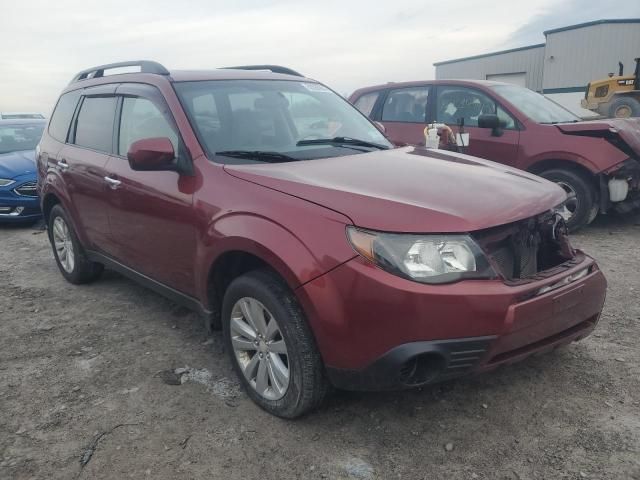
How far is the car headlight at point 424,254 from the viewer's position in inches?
87.7

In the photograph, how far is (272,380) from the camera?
270 centimetres

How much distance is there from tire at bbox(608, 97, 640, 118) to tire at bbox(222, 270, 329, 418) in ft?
53.3

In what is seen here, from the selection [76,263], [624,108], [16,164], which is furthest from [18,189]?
[624,108]

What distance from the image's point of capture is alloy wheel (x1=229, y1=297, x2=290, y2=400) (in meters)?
2.64

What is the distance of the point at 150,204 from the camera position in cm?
334

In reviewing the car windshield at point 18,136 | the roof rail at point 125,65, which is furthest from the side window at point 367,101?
the car windshield at point 18,136

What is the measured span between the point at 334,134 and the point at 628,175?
398 cm

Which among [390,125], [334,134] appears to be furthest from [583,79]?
[334,134]

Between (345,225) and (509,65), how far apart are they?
32.9m

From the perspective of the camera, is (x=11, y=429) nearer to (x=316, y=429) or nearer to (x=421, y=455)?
(x=316, y=429)

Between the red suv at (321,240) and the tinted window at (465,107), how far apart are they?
3199mm

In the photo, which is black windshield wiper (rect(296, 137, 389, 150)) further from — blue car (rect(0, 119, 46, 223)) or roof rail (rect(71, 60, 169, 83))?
blue car (rect(0, 119, 46, 223))

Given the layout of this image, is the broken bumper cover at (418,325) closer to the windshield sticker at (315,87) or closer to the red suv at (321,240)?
the red suv at (321,240)

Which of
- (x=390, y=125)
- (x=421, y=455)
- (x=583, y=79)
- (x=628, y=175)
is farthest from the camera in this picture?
(x=583, y=79)
